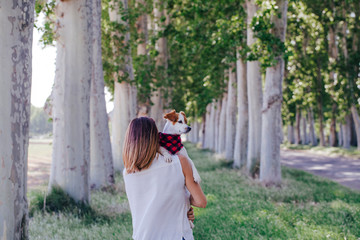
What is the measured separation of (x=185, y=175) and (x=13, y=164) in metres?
2.01

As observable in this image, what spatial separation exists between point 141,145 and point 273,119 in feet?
31.0

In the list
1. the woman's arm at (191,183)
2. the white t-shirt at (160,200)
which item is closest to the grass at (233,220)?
the white t-shirt at (160,200)

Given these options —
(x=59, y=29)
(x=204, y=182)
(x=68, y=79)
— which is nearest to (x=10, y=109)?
(x=68, y=79)

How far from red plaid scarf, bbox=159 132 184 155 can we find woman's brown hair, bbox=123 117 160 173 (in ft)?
0.39

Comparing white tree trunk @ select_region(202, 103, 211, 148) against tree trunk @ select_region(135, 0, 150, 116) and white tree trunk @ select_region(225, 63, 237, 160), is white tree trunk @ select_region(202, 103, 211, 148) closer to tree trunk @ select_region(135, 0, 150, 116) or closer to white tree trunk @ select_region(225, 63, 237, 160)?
white tree trunk @ select_region(225, 63, 237, 160)

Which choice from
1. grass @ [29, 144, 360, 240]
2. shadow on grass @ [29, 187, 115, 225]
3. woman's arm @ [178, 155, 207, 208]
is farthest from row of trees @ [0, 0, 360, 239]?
woman's arm @ [178, 155, 207, 208]

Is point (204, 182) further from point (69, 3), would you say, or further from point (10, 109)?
point (10, 109)

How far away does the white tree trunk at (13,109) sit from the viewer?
11.9ft

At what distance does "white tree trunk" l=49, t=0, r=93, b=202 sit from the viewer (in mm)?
7121

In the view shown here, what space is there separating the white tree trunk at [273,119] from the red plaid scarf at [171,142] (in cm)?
908

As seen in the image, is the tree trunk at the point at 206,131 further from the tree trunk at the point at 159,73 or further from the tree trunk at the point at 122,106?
Result: the tree trunk at the point at 122,106

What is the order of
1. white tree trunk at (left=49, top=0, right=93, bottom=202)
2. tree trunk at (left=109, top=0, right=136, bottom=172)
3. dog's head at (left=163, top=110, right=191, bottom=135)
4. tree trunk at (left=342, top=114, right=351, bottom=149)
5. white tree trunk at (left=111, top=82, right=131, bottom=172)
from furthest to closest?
1. tree trunk at (left=342, top=114, right=351, bottom=149)
2. white tree trunk at (left=111, top=82, right=131, bottom=172)
3. tree trunk at (left=109, top=0, right=136, bottom=172)
4. white tree trunk at (left=49, top=0, right=93, bottom=202)
5. dog's head at (left=163, top=110, right=191, bottom=135)

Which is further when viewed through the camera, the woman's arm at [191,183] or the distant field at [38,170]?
the distant field at [38,170]

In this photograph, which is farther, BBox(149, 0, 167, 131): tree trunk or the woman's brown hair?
BBox(149, 0, 167, 131): tree trunk
